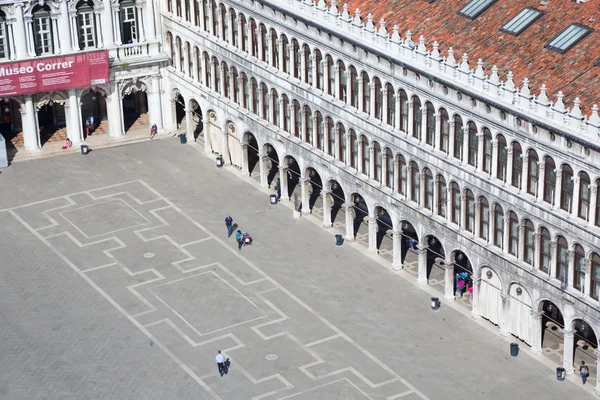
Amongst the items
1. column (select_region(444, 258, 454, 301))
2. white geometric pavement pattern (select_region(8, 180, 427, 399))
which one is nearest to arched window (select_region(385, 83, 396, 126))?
column (select_region(444, 258, 454, 301))

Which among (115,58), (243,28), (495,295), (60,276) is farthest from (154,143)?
(495,295)

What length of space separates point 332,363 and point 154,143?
151ft

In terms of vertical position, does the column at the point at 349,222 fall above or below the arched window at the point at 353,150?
below

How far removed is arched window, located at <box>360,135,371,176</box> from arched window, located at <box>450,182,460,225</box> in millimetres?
10362

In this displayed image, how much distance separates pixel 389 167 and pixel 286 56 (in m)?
16.2

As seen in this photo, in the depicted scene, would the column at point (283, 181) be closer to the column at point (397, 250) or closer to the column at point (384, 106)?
the column at point (397, 250)

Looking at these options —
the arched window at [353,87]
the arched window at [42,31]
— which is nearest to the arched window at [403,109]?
the arched window at [353,87]

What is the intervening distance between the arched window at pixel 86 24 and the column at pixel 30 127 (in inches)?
290

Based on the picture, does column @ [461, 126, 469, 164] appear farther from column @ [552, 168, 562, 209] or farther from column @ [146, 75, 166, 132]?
column @ [146, 75, 166, 132]

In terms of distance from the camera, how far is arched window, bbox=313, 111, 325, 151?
123375mm

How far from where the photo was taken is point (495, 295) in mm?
108062

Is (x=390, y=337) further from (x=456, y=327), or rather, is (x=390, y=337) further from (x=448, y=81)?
(x=448, y=81)

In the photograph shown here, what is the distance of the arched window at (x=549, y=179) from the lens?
326 feet

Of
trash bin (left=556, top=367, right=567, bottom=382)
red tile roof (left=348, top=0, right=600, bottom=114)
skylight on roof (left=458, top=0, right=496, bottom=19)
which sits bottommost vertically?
trash bin (left=556, top=367, right=567, bottom=382)
